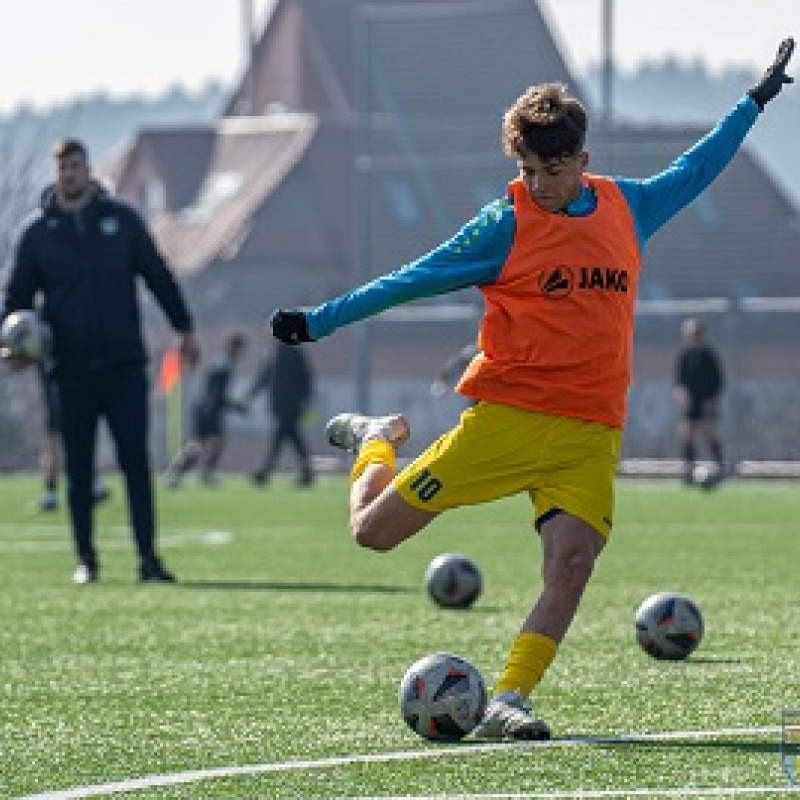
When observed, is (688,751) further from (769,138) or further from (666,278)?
(769,138)

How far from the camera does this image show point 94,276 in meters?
14.4

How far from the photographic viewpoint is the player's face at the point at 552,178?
8.20 meters

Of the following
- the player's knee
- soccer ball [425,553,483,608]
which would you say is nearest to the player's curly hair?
the player's knee

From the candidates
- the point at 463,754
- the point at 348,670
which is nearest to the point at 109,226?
the point at 348,670

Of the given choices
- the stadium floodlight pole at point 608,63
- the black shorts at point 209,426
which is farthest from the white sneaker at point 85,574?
the stadium floodlight pole at point 608,63

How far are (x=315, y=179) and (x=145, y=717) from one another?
58.1 meters

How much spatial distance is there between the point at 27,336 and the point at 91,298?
0.38 meters

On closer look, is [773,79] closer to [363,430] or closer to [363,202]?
[363,430]

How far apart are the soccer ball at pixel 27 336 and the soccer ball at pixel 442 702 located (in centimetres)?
665

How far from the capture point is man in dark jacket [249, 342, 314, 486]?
106ft

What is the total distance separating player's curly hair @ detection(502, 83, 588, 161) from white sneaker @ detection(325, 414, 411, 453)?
1335mm

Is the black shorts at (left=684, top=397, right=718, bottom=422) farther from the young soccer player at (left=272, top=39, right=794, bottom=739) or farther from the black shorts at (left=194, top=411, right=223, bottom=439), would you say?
the young soccer player at (left=272, top=39, right=794, bottom=739)

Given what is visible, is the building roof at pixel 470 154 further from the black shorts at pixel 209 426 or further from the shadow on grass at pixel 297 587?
the shadow on grass at pixel 297 587

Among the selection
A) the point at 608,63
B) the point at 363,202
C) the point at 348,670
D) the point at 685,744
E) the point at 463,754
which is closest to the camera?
the point at 463,754
